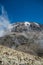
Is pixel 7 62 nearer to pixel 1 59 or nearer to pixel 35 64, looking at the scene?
pixel 1 59

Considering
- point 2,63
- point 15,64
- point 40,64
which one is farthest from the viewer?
point 40,64

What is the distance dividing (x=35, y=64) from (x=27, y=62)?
12.2 ft

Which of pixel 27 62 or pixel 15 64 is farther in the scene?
pixel 27 62

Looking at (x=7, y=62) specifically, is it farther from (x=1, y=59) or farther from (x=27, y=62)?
(x=27, y=62)

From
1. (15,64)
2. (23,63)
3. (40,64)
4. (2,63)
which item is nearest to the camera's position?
(2,63)

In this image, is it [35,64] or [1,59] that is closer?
[1,59]

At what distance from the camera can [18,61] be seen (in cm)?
7181

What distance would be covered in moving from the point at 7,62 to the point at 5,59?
2.20 metres

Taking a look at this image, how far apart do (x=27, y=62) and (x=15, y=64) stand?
7810mm

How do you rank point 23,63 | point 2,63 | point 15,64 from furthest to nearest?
point 23,63, point 15,64, point 2,63

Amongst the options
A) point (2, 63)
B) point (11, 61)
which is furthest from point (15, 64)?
point (2, 63)

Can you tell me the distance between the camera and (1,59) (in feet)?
216

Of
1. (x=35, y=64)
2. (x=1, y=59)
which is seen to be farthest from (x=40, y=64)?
(x=1, y=59)

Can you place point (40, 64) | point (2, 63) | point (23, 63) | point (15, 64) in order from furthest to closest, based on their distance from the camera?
point (40, 64) < point (23, 63) < point (15, 64) < point (2, 63)
